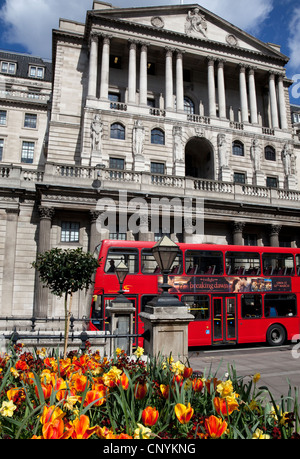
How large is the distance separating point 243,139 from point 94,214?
60.9 feet

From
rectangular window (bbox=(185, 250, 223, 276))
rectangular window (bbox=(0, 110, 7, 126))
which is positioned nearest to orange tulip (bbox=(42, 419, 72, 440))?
rectangular window (bbox=(185, 250, 223, 276))

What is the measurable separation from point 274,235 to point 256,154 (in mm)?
9672

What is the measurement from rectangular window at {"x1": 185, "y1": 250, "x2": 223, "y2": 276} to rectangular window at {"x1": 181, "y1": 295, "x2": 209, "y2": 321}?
1138mm

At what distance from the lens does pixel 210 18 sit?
33.9 metres

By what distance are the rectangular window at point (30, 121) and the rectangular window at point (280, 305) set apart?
37808 mm

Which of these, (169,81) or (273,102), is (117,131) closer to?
(169,81)

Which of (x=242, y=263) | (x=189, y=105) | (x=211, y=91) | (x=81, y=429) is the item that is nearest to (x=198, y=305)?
(x=242, y=263)

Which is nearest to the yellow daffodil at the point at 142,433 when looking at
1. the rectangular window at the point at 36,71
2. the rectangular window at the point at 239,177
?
the rectangular window at the point at 239,177

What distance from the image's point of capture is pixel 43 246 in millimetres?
21391

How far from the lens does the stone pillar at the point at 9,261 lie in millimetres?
20797

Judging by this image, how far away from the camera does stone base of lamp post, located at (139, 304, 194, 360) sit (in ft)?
21.3

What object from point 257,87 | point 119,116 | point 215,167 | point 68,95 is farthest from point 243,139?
point 68,95

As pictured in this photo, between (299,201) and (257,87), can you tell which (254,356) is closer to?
(299,201)

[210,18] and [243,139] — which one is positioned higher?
[210,18]
